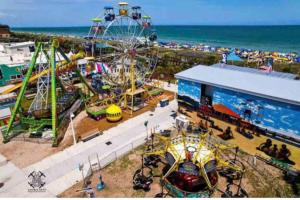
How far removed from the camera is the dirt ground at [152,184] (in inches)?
757

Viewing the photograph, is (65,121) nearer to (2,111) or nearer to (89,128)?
(89,128)

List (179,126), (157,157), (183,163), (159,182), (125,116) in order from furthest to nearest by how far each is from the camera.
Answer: (125,116) < (179,126) < (157,157) < (159,182) < (183,163)

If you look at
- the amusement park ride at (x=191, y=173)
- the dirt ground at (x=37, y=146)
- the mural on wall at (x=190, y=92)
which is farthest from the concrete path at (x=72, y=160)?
the amusement park ride at (x=191, y=173)

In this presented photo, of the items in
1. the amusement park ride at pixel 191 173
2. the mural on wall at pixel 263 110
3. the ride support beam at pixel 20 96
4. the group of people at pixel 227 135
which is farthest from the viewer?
the ride support beam at pixel 20 96

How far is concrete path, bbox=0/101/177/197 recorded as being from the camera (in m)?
20.4

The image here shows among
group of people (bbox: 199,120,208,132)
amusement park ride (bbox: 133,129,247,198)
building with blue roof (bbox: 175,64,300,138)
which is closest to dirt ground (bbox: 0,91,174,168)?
group of people (bbox: 199,120,208,132)

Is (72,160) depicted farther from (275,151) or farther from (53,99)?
(275,151)

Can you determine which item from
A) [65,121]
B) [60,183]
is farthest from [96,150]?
[65,121]

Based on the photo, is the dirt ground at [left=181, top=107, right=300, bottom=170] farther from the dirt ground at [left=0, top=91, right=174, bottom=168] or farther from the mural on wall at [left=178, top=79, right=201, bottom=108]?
the dirt ground at [left=0, top=91, right=174, bottom=168]

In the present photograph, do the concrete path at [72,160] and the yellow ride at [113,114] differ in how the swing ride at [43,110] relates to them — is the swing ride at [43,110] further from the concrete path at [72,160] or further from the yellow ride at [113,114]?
the yellow ride at [113,114]

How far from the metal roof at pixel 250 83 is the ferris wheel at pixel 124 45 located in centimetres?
796

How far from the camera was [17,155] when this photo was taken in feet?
83.1

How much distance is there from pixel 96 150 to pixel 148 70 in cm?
1968

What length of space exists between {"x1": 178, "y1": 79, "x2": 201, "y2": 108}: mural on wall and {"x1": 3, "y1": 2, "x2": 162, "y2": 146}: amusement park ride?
693cm
